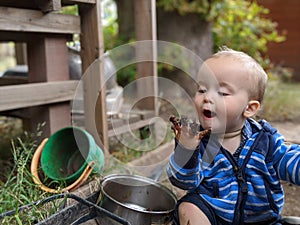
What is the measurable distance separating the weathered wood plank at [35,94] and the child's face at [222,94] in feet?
3.51

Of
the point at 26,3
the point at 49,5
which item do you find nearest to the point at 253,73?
the point at 49,5

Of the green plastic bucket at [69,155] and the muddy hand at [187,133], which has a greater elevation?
the muddy hand at [187,133]

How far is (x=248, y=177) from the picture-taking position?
4.56 ft

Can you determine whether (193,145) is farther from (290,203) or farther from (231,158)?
(290,203)

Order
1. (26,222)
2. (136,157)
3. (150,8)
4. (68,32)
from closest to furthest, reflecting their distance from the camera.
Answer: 1. (26,222)
2. (68,32)
3. (136,157)
4. (150,8)

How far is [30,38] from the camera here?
227 centimetres

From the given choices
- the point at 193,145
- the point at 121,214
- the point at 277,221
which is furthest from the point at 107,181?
the point at 277,221

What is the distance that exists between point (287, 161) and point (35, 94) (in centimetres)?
136

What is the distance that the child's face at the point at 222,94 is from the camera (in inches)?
52.0

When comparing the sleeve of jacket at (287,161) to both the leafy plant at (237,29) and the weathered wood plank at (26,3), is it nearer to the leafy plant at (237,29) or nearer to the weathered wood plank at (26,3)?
the weathered wood plank at (26,3)

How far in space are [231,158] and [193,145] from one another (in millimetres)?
249

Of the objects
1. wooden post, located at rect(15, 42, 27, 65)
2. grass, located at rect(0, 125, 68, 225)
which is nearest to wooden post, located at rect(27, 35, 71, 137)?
grass, located at rect(0, 125, 68, 225)

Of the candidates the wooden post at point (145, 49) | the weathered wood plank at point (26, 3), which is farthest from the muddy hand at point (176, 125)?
the wooden post at point (145, 49)

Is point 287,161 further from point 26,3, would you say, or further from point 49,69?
point 26,3
